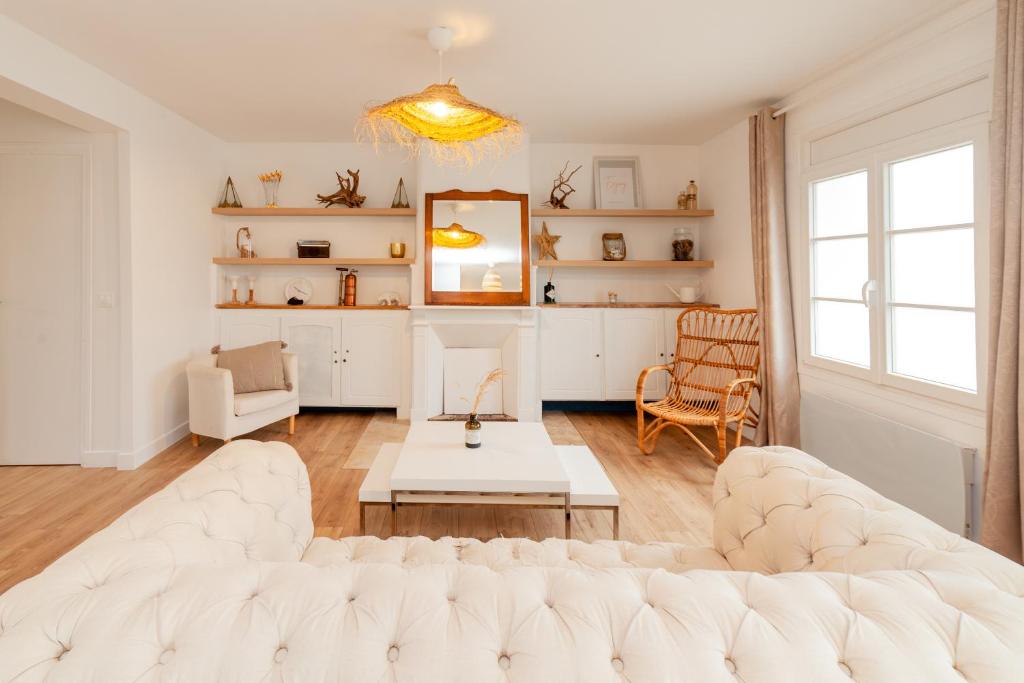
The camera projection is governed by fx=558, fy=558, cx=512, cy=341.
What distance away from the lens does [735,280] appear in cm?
469

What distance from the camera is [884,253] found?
3.05 m

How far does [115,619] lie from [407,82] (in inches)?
137

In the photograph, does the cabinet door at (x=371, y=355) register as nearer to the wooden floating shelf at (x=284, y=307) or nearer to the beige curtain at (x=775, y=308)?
the wooden floating shelf at (x=284, y=307)

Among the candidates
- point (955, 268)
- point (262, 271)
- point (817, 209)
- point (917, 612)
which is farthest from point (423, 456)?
point (262, 271)

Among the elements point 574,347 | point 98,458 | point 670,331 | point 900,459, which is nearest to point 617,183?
point 670,331

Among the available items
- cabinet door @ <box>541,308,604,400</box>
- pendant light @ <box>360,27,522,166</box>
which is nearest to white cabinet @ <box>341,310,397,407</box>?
cabinet door @ <box>541,308,604,400</box>

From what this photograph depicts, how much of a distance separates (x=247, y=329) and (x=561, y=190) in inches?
124

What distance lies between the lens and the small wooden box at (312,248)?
5.11 meters

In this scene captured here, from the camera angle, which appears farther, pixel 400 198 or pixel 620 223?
pixel 620 223

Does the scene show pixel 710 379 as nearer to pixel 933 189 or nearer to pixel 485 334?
pixel 485 334

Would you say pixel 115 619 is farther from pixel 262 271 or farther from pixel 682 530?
pixel 262 271

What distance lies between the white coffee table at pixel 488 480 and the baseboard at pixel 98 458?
2.14 m

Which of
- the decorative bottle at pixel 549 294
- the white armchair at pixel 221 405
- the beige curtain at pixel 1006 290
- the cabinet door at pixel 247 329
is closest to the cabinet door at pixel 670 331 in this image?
the decorative bottle at pixel 549 294

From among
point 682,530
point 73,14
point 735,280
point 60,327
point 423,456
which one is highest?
point 73,14
